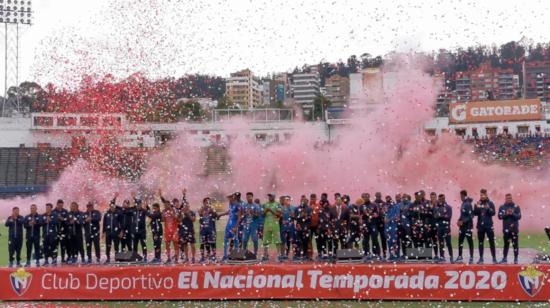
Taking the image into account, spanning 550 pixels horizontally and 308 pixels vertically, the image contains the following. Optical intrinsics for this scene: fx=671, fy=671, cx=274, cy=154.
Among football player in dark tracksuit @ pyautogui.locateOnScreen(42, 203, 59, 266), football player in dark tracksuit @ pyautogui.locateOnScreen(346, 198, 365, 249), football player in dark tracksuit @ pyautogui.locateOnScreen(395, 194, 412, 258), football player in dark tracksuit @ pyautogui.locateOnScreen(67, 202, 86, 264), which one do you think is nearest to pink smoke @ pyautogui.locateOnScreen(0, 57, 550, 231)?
football player in dark tracksuit @ pyautogui.locateOnScreen(395, 194, 412, 258)

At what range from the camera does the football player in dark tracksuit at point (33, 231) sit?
15.3 meters

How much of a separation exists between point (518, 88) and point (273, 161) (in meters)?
41.8

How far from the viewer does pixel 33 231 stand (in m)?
15.5

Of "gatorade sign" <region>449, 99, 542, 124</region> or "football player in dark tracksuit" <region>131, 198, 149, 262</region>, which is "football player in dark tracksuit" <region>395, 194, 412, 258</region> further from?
"gatorade sign" <region>449, 99, 542, 124</region>

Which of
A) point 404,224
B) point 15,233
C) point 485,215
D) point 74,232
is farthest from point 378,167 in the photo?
point 15,233

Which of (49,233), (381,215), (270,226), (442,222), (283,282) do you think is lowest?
(283,282)

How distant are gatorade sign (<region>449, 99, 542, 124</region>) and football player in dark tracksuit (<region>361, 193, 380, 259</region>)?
35.4 metres

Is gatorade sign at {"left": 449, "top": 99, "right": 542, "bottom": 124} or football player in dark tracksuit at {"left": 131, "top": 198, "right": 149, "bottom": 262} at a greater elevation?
gatorade sign at {"left": 449, "top": 99, "right": 542, "bottom": 124}

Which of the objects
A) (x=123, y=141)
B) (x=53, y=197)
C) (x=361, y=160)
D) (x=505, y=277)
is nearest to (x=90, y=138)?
(x=123, y=141)

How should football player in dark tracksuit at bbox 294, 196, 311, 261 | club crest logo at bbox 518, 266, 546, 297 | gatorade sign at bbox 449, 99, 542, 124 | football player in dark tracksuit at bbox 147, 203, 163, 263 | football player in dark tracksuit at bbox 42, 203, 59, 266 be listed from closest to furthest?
club crest logo at bbox 518, 266, 546, 297 < football player in dark tracksuit at bbox 294, 196, 311, 261 < football player in dark tracksuit at bbox 147, 203, 163, 263 < football player in dark tracksuit at bbox 42, 203, 59, 266 < gatorade sign at bbox 449, 99, 542, 124

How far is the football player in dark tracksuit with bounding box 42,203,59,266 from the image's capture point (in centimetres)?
1531

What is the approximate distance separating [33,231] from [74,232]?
946 millimetres

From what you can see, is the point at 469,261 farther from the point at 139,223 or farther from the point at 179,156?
the point at 179,156

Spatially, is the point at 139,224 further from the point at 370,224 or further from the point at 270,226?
the point at 370,224
